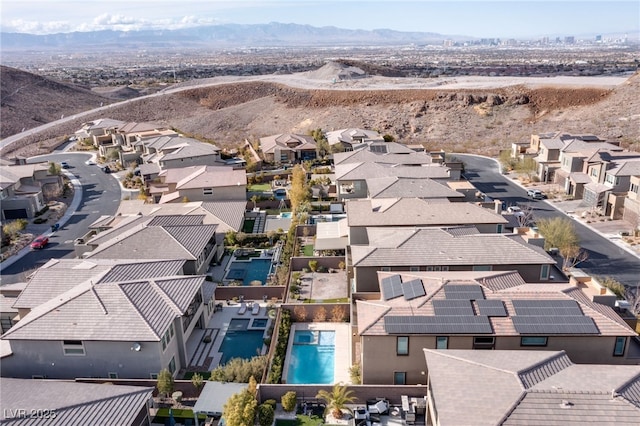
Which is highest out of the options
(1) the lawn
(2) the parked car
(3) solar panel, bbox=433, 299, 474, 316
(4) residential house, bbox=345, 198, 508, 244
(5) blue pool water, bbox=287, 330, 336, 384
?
(4) residential house, bbox=345, 198, 508, 244

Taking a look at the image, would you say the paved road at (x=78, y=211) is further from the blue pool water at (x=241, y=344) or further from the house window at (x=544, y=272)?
the house window at (x=544, y=272)

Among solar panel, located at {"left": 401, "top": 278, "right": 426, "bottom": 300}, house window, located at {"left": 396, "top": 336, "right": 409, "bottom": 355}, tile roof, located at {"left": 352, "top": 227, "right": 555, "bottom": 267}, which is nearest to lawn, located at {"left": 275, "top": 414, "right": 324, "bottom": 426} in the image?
house window, located at {"left": 396, "top": 336, "right": 409, "bottom": 355}

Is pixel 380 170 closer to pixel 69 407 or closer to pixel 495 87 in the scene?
pixel 69 407

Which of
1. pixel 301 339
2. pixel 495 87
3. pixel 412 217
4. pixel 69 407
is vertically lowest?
pixel 301 339

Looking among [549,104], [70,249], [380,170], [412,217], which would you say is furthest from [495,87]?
[70,249]

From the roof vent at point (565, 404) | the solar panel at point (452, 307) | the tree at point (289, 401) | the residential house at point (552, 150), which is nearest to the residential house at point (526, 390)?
the roof vent at point (565, 404)

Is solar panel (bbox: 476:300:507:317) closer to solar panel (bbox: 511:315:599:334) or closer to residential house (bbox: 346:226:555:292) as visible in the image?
solar panel (bbox: 511:315:599:334)
